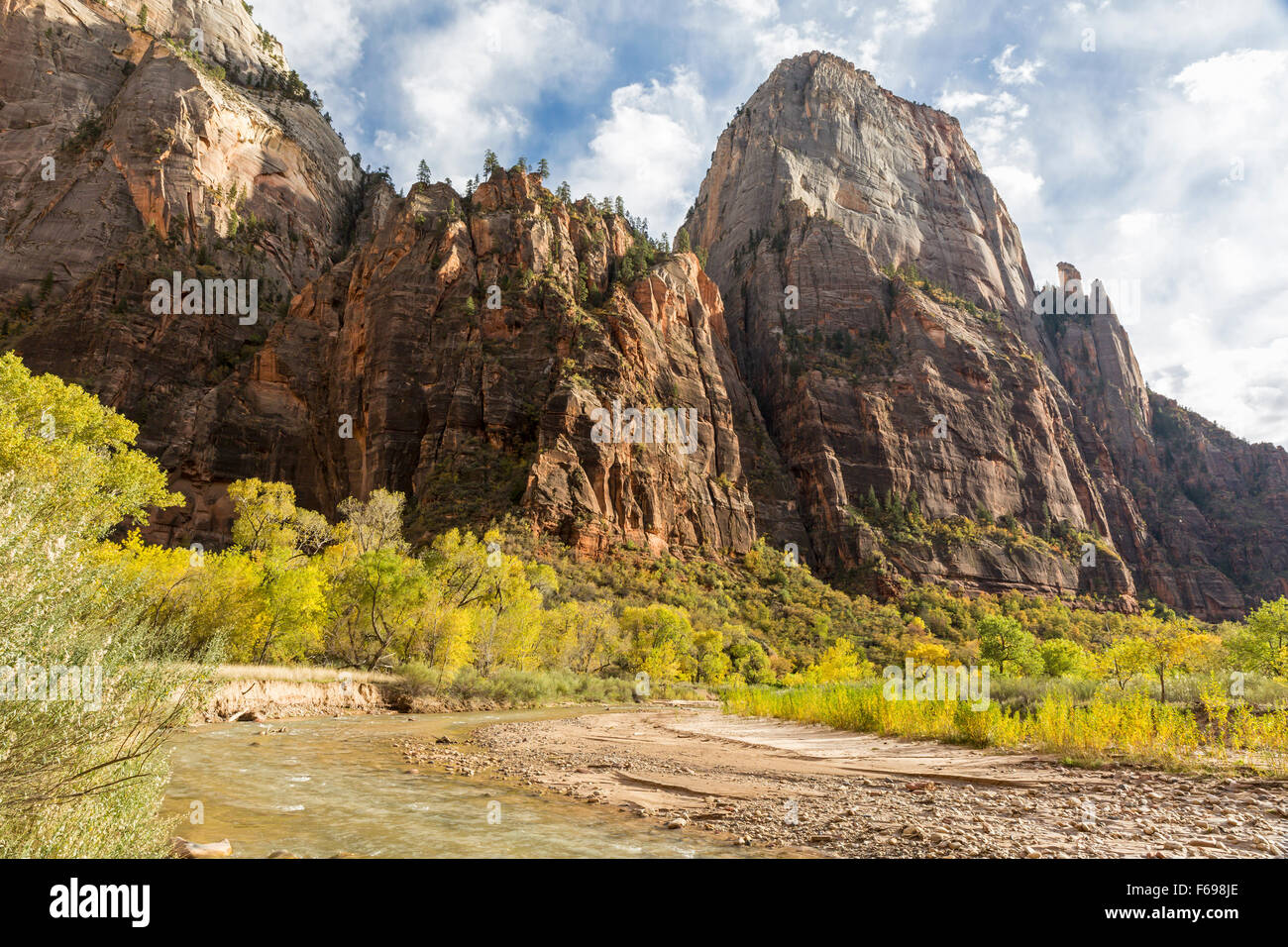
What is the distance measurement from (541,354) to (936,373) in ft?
230

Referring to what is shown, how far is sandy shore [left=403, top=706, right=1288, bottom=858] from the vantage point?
688 cm

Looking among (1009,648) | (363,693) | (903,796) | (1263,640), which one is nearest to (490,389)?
(363,693)

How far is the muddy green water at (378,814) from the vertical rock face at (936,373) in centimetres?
8189

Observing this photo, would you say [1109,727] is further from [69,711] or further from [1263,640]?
[1263,640]

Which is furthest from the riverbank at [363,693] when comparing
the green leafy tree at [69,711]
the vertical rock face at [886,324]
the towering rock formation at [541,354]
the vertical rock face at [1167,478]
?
the vertical rock face at [1167,478]

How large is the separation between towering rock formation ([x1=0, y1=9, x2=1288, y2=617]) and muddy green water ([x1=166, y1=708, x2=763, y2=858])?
2110 inches

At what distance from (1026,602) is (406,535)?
273ft

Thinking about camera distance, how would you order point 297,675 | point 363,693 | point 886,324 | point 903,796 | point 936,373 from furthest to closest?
point 886,324
point 936,373
point 363,693
point 297,675
point 903,796

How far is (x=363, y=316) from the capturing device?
86.3 m

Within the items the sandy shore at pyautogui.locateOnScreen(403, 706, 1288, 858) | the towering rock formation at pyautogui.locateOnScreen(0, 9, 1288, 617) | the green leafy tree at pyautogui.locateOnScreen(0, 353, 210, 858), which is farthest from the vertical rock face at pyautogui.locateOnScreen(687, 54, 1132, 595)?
the green leafy tree at pyautogui.locateOnScreen(0, 353, 210, 858)

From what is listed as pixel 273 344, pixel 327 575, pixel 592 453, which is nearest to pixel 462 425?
pixel 592 453

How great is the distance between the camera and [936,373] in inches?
4326
